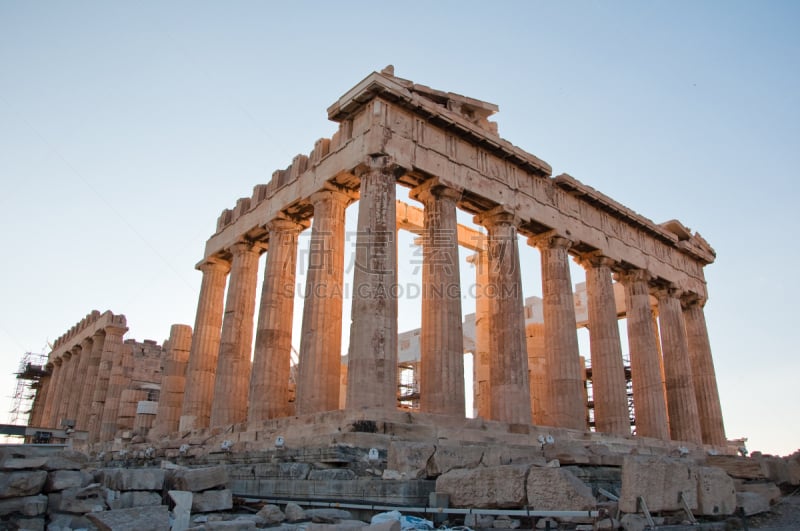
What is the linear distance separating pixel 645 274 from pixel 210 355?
65.2ft

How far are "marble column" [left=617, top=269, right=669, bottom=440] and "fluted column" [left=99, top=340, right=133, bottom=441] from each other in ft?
90.0

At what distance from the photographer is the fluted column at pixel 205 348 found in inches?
991

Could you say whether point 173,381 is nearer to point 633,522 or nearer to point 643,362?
point 643,362

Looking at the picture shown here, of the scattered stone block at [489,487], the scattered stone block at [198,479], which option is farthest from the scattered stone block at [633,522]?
the scattered stone block at [198,479]

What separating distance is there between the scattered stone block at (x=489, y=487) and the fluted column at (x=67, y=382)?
131ft

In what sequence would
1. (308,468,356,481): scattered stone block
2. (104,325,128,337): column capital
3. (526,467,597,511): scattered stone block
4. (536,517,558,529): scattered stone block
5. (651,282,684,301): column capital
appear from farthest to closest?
(104,325,128,337): column capital < (651,282,684,301): column capital < (308,468,356,481): scattered stone block < (536,517,558,529): scattered stone block < (526,467,597,511): scattered stone block

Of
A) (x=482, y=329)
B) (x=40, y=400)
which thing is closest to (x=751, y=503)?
(x=482, y=329)

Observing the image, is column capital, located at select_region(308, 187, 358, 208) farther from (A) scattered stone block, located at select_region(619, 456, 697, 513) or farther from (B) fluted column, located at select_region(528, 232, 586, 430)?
(A) scattered stone block, located at select_region(619, 456, 697, 513)

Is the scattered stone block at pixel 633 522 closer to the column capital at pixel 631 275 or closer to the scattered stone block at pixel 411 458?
the scattered stone block at pixel 411 458

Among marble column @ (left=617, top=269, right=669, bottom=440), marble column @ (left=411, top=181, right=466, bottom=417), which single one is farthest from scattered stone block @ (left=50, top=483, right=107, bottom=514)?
marble column @ (left=617, top=269, right=669, bottom=440)

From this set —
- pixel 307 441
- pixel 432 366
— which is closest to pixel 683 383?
pixel 432 366

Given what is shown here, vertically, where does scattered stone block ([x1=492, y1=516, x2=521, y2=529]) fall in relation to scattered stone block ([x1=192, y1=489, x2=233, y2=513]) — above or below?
below

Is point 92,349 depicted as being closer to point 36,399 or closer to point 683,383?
point 36,399

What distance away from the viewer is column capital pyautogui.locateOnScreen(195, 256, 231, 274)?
→ 28.5 m
